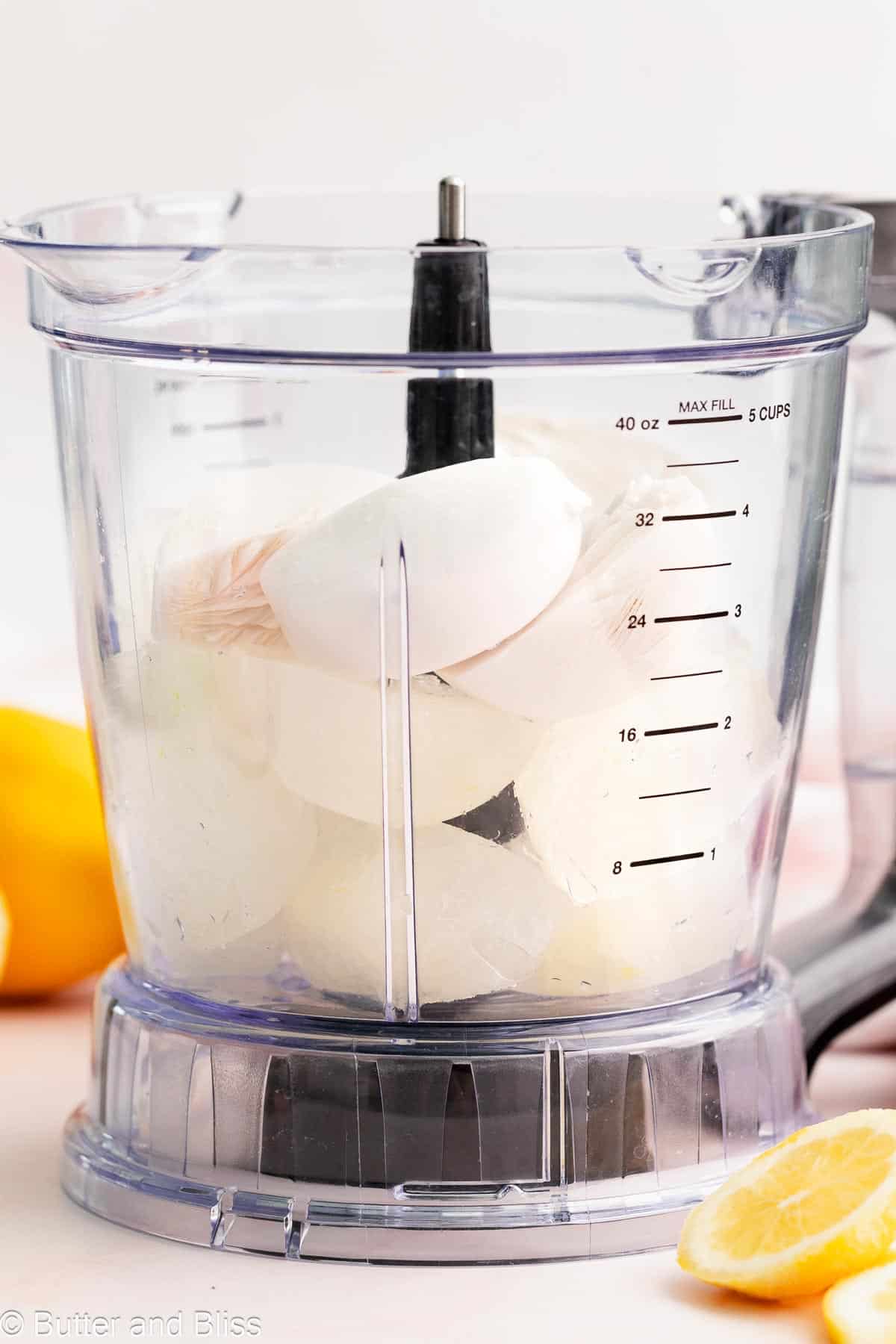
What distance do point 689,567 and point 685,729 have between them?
0.17 feet

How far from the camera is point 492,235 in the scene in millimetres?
775

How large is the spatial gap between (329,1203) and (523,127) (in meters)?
0.85

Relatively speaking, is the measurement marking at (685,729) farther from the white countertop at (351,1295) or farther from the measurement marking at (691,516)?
the white countertop at (351,1295)

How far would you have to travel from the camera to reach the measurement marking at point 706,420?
576 mm

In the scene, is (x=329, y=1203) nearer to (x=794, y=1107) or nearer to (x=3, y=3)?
(x=794, y=1107)

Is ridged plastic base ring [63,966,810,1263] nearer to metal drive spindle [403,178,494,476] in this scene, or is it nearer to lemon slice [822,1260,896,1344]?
lemon slice [822,1260,896,1344]

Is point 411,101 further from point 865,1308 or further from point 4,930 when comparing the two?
point 865,1308

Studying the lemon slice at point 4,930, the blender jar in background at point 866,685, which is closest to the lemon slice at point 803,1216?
the blender jar in background at point 866,685

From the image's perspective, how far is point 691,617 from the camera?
1.90ft

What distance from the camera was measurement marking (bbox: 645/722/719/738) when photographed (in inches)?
22.8

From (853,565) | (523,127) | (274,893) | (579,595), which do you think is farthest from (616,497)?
(523,127)

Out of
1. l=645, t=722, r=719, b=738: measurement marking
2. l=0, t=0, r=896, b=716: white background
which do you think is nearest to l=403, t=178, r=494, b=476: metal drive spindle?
l=645, t=722, r=719, b=738: measurement marking

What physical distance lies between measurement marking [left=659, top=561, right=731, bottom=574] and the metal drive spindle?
68 mm

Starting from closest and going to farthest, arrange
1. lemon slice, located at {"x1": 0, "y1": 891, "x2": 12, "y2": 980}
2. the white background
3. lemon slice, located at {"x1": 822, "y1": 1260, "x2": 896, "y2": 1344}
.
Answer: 1. lemon slice, located at {"x1": 822, "y1": 1260, "x2": 896, "y2": 1344}
2. lemon slice, located at {"x1": 0, "y1": 891, "x2": 12, "y2": 980}
3. the white background
